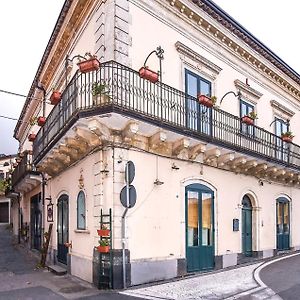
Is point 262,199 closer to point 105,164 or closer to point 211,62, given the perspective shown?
point 211,62

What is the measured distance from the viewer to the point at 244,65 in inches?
623

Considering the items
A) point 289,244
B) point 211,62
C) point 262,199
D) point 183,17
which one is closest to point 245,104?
point 211,62

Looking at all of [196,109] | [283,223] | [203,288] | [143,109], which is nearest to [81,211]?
[143,109]

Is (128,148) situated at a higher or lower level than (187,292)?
higher

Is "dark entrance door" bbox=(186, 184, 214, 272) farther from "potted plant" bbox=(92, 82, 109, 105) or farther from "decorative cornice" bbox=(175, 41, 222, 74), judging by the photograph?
"decorative cornice" bbox=(175, 41, 222, 74)

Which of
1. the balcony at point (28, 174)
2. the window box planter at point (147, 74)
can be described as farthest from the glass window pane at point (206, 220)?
the balcony at point (28, 174)

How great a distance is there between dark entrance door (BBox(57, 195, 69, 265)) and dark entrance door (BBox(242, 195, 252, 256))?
692cm

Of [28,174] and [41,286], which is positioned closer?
[41,286]

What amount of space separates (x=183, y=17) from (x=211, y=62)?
2045 mm

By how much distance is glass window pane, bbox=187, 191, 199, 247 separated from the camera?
11594 mm

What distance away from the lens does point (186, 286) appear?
31.0ft

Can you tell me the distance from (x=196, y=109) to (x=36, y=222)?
1155 cm

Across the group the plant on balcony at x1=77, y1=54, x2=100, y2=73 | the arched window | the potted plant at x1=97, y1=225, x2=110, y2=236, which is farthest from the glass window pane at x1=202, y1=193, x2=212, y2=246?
the plant on balcony at x1=77, y1=54, x2=100, y2=73

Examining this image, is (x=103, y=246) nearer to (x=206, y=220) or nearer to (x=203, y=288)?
(x=203, y=288)
